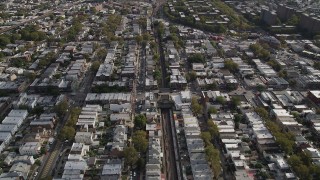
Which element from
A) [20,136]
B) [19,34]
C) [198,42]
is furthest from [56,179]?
[19,34]

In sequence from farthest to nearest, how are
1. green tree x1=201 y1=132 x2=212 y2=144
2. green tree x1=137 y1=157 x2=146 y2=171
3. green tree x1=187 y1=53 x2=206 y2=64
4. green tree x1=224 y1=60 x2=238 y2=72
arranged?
green tree x1=187 y1=53 x2=206 y2=64
green tree x1=224 y1=60 x2=238 y2=72
green tree x1=201 y1=132 x2=212 y2=144
green tree x1=137 y1=157 x2=146 y2=171

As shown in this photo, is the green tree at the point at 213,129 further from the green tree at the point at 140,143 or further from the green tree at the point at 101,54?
the green tree at the point at 101,54

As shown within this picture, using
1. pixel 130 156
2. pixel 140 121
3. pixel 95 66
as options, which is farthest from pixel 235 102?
pixel 95 66

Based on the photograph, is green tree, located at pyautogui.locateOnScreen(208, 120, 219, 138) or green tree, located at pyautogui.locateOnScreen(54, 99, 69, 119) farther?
green tree, located at pyautogui.locateOnScreen(54, 99, 69, 119)

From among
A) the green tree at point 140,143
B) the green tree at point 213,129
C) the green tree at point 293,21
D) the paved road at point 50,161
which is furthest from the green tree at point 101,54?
the green tree at point 293,21

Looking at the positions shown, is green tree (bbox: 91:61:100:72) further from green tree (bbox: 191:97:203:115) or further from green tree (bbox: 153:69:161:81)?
green tree (bbox: 191:97:203:115)

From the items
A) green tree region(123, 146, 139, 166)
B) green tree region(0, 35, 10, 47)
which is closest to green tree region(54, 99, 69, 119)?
green tree region(123, 146, 139, 166)

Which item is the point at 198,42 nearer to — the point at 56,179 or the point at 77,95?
the point at 77,95

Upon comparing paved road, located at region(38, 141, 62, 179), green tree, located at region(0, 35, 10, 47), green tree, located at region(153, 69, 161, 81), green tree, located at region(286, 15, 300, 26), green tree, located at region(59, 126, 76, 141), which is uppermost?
green tree, located at region(286, 15, 300, 26)

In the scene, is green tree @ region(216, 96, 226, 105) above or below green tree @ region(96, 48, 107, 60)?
above

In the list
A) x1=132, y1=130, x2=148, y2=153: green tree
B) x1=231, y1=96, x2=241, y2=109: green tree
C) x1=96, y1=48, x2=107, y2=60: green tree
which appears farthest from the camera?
x1=96, y1=48, x2=107, y2=60: green tree
